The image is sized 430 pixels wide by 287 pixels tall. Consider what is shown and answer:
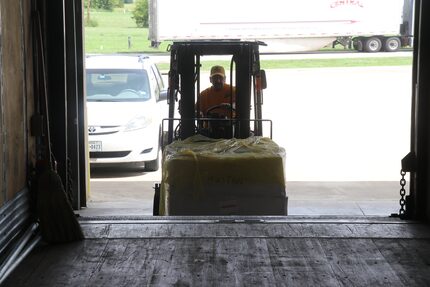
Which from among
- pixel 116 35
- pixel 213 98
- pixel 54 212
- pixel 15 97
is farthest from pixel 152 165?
pixel 116 35

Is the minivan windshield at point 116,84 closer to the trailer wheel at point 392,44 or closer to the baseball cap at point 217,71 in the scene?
the baseball cap at point 217,71

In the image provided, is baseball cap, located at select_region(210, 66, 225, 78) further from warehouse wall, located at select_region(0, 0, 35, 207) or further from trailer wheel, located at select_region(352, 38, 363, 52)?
trailer wheel, located at select_region(352, 38, 363, 52)

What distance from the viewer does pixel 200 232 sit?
20.3ft

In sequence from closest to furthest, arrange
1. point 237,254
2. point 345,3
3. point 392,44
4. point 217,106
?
1. point 237,254
2. point 217,106
3. point 345,3
4. point 392,44

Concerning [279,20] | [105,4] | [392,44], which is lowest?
[392,44]

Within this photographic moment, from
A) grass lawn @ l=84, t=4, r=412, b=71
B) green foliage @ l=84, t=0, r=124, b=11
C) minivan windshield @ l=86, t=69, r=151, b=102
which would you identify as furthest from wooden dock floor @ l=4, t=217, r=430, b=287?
green foliage @ l=84, t=0, r=124, b=11

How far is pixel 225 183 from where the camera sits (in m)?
7.05

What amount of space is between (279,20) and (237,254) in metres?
28.0

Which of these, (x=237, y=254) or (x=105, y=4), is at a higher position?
(x=105, y=4)

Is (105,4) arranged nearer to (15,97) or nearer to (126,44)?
(126,44)

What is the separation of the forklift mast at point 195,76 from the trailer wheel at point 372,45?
29.8 m

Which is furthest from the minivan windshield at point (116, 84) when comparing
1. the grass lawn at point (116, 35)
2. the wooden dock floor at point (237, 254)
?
the grass lawn at point (116, 35)

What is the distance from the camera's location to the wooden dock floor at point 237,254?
16.1 ft

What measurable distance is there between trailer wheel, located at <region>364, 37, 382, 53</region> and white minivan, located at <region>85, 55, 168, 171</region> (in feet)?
81.9
